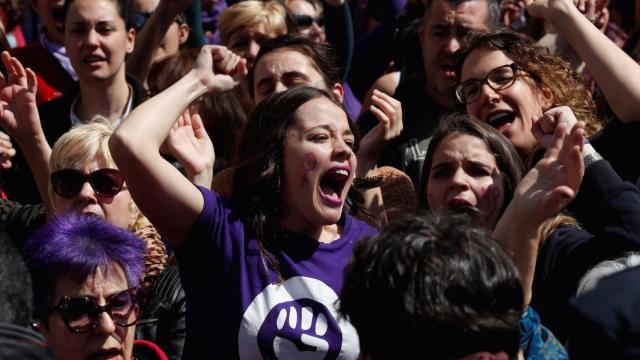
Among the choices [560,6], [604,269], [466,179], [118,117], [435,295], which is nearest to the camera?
[435,295]

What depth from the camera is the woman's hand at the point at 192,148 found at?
11.5 ft

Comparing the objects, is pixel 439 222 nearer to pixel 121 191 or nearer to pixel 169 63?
pixel 121 191

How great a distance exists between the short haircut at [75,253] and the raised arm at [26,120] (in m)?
1.02

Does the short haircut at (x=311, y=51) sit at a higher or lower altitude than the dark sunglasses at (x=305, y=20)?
higher

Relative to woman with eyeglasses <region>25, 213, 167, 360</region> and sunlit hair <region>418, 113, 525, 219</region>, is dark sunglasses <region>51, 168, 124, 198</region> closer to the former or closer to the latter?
woman with eyeglasses <region>25, 213, 167, 360</region>

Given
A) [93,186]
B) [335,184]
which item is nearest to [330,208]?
[335,184]

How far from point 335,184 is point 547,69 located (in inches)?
43.1

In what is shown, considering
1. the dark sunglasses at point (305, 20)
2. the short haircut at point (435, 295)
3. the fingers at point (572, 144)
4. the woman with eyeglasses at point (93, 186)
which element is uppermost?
the short haircut at point (435, 295)

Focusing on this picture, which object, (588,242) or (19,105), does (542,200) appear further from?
(19,105)

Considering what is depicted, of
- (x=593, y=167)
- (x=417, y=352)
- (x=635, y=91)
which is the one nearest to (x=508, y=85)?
(x=635, y=91)

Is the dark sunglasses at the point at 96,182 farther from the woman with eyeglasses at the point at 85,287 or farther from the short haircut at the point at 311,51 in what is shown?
the short haircut at the point at 311,51

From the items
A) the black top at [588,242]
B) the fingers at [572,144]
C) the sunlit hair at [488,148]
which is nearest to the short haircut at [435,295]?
the fingers at [572,144]

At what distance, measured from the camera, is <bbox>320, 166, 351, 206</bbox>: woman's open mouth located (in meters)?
3.29

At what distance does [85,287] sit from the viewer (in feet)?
9.75
